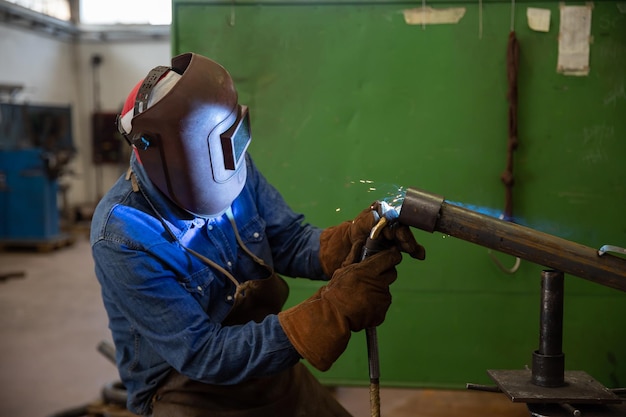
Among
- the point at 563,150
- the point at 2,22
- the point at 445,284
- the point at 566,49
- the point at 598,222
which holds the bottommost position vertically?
the point at 445,284

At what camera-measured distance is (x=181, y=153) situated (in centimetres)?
139

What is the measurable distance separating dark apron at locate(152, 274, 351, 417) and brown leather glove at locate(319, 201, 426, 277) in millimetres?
154

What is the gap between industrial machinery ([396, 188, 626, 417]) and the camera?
3.93ft

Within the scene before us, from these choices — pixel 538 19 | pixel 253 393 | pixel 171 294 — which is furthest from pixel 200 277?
pixel 538 19

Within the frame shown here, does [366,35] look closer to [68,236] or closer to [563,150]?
[563,150]

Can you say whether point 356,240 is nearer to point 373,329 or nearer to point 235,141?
point 373,329

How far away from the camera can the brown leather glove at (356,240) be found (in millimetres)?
1341

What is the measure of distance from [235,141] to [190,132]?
12 centimetres

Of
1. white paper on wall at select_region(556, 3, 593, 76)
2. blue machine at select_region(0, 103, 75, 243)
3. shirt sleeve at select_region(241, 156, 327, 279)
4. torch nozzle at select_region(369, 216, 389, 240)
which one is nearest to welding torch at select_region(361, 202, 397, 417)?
torch nozzle at select_region(369, 216, 389, 240)

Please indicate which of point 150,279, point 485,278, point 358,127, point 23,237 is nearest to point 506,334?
point 485,278

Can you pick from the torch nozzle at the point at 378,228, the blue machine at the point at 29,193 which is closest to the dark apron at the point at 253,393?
the torch nozzle at the point at 378,228

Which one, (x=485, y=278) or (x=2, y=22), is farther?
(x=2, y=22)

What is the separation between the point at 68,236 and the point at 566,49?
246 inches

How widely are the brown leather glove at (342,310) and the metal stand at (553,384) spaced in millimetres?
261
